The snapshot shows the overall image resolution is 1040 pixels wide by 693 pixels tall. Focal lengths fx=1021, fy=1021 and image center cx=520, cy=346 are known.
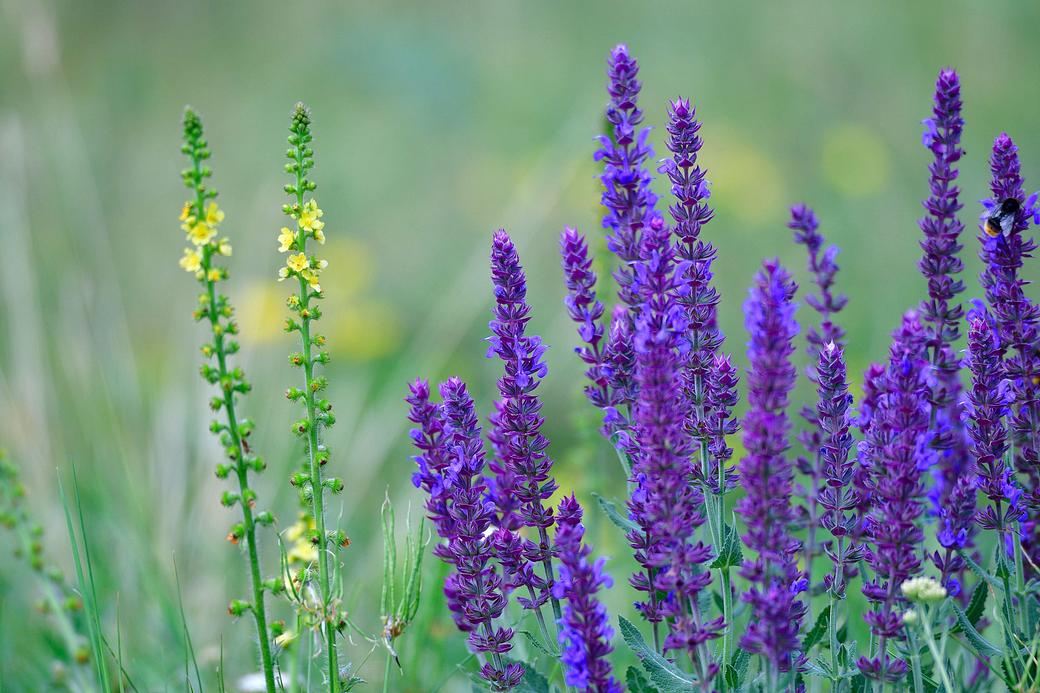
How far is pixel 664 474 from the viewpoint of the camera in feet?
5.52

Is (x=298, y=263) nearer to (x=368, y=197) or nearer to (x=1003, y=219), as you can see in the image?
(x=1003, y=219)

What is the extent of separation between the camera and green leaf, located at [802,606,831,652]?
2076 mm

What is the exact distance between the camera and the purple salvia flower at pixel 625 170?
6.72 feet

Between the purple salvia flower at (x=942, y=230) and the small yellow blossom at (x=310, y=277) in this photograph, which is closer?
the small yellow blossom at (x=310, y=277)

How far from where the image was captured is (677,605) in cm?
179

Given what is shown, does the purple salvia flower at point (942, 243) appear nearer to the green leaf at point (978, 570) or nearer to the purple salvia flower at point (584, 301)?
the green leaf at point (978, 570)

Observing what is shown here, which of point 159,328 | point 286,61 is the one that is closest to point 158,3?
point 286,61

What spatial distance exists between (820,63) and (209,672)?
6052 millimetres

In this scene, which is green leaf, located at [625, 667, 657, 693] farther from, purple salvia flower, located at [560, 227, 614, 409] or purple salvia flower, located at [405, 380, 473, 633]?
purple salvia flower, located at [560, 227, 614, 409]

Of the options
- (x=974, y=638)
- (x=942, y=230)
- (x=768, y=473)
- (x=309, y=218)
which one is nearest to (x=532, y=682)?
(x=768, y=473)

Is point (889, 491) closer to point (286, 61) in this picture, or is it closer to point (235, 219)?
point (235, 219)

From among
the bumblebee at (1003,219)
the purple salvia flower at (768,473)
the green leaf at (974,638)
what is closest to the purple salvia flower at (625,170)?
the purple salvia flower at (768,473)

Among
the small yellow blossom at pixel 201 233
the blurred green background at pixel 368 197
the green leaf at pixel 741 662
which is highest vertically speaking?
the blurred green background at pixel 368 197

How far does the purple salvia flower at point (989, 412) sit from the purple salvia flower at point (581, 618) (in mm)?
821
